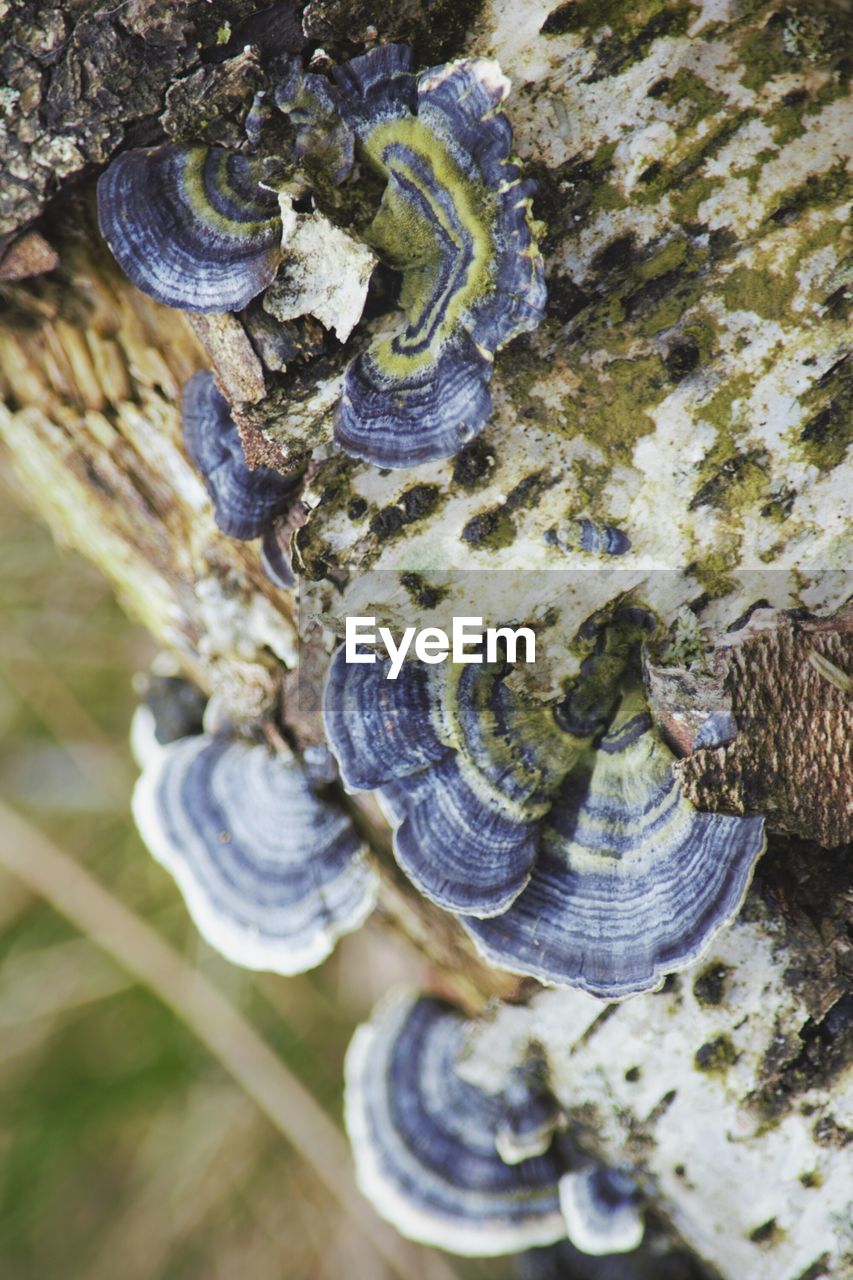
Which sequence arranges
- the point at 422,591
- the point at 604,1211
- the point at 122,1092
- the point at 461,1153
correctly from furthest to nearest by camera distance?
the point at 122,1092 → the point at 461,1153 → the point at 604,1211 → the point at 422,591

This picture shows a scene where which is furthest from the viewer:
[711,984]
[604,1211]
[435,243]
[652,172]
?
[604,1211]

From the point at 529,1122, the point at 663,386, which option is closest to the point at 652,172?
the point at 663,386

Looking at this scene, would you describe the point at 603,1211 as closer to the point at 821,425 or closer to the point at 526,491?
the point at 526,491

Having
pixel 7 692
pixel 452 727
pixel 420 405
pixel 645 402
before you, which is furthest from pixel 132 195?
pixel 7 692

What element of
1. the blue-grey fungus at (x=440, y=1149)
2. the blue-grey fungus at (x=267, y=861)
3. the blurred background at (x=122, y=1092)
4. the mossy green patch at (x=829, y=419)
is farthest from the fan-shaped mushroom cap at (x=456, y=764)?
the blurred background at (x=122, y=1092)

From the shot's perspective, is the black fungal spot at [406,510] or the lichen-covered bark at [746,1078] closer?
the black fungal spot at [406,510]

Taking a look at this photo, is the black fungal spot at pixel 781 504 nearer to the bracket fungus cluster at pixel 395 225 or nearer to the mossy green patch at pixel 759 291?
the mossy green patch at pixel 759 291

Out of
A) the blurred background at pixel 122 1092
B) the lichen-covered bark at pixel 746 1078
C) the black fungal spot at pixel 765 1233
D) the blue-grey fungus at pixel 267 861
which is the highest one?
the blue-grey fungus at pixel 267 861
